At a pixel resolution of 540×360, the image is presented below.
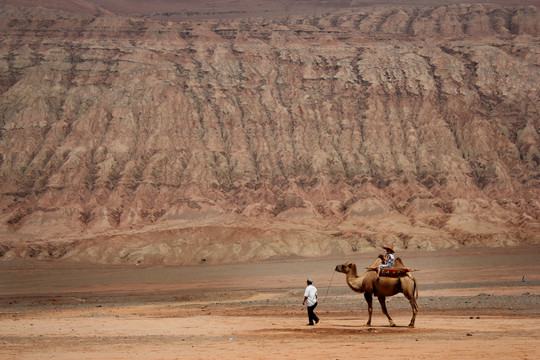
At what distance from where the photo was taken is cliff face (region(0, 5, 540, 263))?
319 feet

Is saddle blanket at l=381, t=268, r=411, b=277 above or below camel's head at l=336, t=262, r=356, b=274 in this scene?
below

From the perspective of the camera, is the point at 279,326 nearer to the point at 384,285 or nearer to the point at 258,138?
the point at 384,285

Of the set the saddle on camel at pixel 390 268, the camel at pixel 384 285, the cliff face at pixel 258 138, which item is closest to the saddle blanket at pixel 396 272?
the saddle on camel at pixel 390 268

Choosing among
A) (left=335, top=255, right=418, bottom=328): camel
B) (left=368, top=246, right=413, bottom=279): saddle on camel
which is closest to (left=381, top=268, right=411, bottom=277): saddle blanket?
(left=368, top=246, right=413, bottom=279): saddle on camel

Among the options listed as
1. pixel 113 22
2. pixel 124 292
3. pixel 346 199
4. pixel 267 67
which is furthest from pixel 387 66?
pixel 124 292

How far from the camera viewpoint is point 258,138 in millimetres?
119125

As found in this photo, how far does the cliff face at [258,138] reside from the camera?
97.3 meters

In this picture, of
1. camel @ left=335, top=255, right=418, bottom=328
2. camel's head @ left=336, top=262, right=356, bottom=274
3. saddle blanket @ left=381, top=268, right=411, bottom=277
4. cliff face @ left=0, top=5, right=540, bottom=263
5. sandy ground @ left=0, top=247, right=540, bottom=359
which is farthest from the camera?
cliff face @ left=0, top=5, right=540, bottom=263

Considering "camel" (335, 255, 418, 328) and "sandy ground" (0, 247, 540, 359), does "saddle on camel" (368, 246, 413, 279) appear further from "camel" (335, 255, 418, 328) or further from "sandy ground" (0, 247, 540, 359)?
"sandy ground" (0, 247, 540, 359)

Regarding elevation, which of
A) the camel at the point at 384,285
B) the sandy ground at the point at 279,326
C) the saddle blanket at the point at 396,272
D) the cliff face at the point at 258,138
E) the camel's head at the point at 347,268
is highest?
the cliff face at the point at 258,138

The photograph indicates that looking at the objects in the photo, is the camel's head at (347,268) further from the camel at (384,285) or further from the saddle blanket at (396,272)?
the saddle blanket at (396,272)

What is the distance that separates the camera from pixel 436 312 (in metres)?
28.0

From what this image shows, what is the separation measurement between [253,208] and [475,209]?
31.5 m

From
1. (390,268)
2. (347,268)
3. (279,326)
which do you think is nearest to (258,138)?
(347,268)
